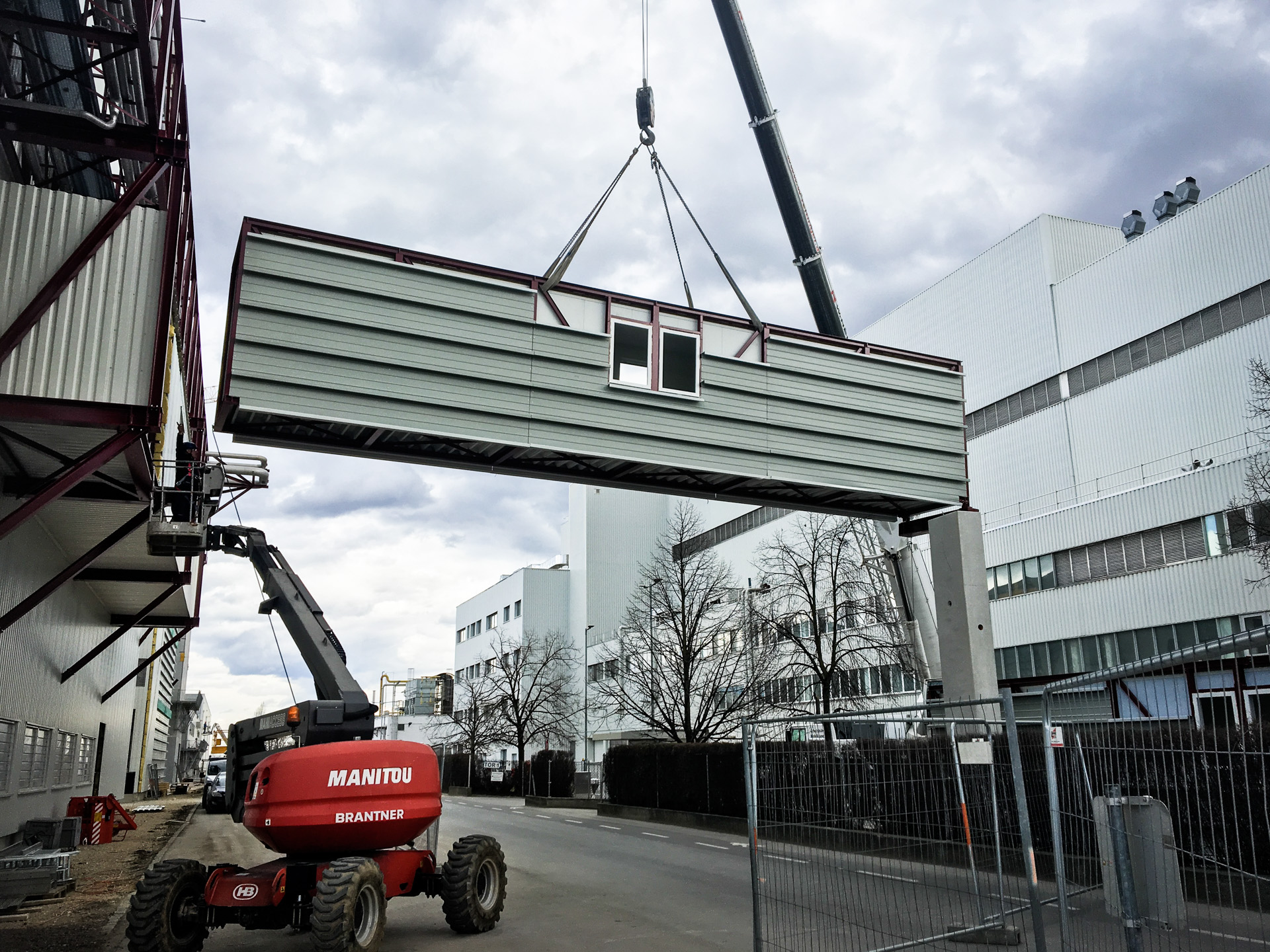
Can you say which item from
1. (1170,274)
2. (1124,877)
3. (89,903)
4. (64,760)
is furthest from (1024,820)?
(1170,274)

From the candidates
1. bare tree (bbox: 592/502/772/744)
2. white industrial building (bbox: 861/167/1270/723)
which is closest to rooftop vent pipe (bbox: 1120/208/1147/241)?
white industrial building (bbox: 861/167/1270/723)

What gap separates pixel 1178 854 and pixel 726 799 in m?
23.0

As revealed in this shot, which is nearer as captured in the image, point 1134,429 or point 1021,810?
point 1021,810

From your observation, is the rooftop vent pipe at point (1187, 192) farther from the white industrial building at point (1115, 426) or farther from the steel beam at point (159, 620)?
the steel beam at point (159, 620)

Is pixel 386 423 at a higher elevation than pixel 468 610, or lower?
lower

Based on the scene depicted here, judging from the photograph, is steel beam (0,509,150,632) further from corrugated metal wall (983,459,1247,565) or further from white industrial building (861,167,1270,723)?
white industrial building (861,167,1270,723)

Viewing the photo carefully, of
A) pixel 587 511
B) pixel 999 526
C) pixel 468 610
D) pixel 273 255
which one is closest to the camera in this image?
pixel 273 255

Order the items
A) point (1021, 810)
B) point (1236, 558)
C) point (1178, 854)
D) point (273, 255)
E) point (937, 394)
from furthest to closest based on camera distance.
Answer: point (1236, 558) < point (937, 394) < point (273, 255) < point (1021, 810) < point (1178, 854)

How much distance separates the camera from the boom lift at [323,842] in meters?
8.73

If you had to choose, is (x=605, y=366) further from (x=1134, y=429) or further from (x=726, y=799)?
(x=1134, y=429)

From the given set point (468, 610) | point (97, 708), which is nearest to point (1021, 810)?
point (97, 708)

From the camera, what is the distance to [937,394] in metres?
17.4

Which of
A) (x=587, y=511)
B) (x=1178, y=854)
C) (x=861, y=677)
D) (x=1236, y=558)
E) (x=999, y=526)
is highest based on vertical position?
(x=587, y=511)

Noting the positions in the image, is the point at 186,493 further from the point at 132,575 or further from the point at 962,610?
the point at 962,610
